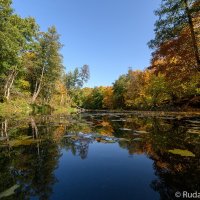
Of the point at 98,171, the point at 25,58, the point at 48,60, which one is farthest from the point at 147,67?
the point at 48,60

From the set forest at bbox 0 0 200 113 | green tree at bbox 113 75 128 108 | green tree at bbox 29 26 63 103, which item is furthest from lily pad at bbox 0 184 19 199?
green tree at bbox 113 75 128 108

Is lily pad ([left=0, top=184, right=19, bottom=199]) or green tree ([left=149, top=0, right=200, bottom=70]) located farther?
green tree ([left=149, top=0, right=200, bottom=70])

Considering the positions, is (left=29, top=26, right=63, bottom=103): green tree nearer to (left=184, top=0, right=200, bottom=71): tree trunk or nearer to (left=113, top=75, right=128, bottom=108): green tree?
(left=184, top=0, right=200, bottom=71): tree trunk

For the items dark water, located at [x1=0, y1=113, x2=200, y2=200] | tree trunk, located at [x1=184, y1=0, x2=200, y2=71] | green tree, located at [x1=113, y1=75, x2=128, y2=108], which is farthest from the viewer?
green tree, located at [x1=113, y1=75, x2=128, y2=108]

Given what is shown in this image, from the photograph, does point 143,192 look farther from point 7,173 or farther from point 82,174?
point 7,173

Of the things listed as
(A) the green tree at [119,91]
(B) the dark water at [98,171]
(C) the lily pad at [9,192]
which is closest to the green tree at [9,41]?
(B) the dark water at [98,171]

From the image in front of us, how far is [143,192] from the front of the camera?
2.17m

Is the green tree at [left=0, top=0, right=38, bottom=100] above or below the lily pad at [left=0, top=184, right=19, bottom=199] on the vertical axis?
above

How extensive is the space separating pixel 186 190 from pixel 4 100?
20961 millimetres

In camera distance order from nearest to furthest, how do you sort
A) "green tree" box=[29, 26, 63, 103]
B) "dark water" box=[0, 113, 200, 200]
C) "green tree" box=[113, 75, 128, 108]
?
1. "dark water" box=[0, 113, 200, 200]
2. "green tree" box=[29, 26, 63, 103]
3. "green tree" box=[113, 75, 128, 108]

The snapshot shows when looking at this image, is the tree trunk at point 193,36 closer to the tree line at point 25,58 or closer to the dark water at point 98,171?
the dark water at point 98,171

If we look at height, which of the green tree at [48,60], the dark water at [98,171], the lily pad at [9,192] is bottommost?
the dark water at [98,171]

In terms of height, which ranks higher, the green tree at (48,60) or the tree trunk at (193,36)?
the green tree at (48,60)

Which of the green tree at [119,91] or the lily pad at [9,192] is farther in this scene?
the green tree at [119,91]
